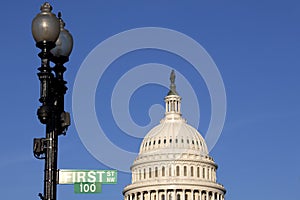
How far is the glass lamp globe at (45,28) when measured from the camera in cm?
1728

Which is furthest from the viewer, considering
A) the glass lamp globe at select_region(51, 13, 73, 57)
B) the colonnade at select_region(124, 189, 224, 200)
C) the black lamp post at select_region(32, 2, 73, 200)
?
the colonnade at select_region(124, 189, 224, 200)

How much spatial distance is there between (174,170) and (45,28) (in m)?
145

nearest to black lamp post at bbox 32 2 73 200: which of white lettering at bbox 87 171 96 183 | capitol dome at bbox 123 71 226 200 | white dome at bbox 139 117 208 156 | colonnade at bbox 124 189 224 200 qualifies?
white lettering at bbox 87 171 96 183

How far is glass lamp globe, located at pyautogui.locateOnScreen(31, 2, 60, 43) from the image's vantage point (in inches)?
680

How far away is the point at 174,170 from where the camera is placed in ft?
529

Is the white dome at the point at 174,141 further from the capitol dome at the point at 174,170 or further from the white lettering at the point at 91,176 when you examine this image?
the white lettering at the point at 91,176

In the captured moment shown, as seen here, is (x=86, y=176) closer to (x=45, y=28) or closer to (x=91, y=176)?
(x=91, y=176)

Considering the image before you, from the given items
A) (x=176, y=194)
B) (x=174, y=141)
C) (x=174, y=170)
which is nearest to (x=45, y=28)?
(x=174, y=141)

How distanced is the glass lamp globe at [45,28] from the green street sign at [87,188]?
3551 millimetres

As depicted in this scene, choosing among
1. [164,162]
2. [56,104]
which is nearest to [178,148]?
[164,162]

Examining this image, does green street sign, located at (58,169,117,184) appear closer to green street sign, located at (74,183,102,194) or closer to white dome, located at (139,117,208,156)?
green street sign, located at (74,183,102,194)

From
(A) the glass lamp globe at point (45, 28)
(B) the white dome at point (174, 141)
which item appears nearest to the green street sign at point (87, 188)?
(A) the glass lamp globe at point (45, 28)

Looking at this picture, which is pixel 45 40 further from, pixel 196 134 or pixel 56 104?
pixel 196 134

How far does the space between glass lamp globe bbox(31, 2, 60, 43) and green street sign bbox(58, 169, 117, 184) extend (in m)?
3.24
